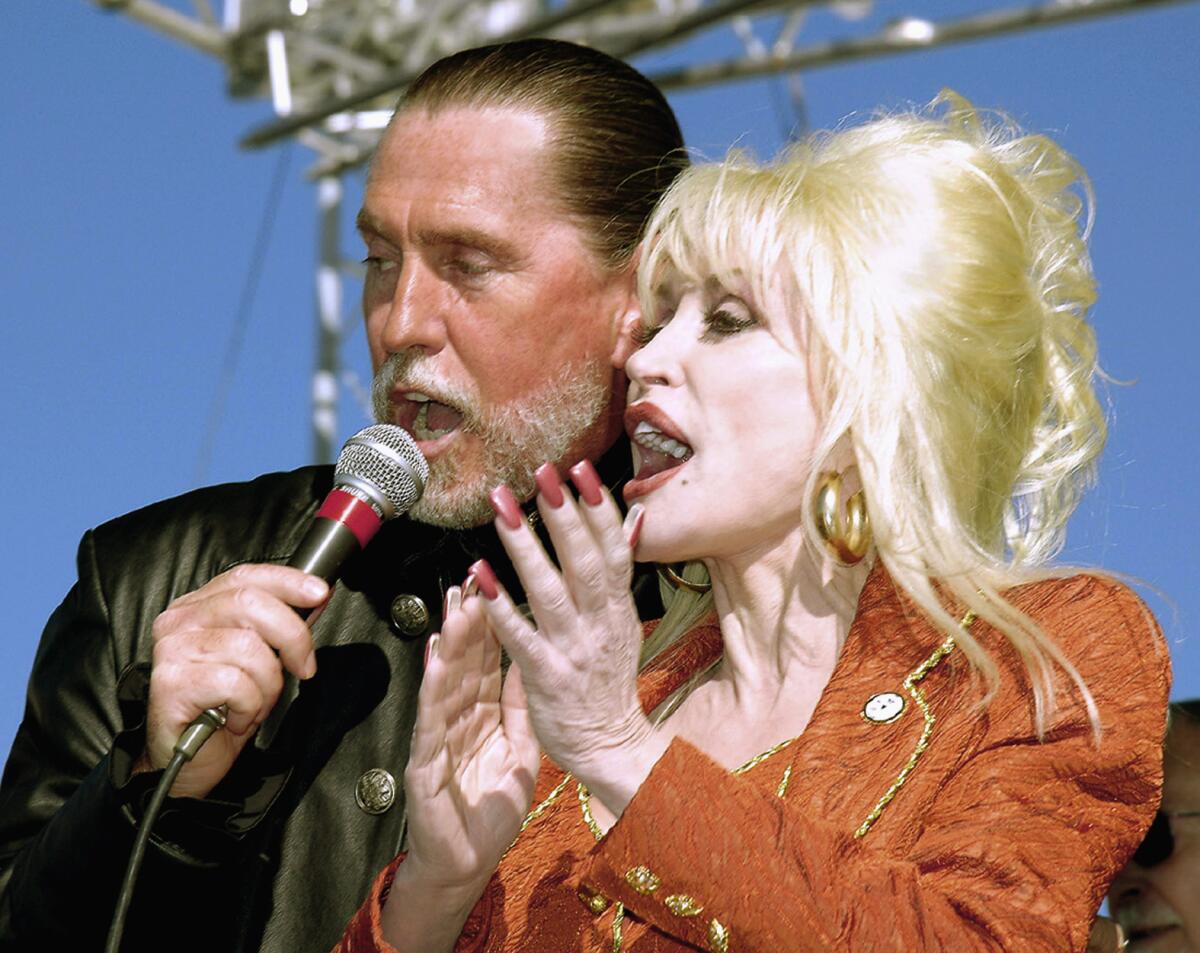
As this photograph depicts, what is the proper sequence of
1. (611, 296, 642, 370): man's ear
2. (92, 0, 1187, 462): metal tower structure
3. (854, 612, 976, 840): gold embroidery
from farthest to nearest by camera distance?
1. (92, 0, 1187, 462): metal tower structure
2. (611, 296, 642, 370): man's ear
3. (854, 612, 976, 840): gold embroidery

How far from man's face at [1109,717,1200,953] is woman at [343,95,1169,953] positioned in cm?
71

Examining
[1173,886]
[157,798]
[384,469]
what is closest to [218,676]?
[157,798]

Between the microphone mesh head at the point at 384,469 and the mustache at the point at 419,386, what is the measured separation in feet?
1.69

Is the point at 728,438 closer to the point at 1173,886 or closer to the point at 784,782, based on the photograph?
the point at 784,782

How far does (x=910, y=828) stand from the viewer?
2359 mm

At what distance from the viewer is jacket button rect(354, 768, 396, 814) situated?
10.2 ft

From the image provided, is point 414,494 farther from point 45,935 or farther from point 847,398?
point 45,935

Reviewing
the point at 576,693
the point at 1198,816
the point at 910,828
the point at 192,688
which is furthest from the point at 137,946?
the point at 1198,816

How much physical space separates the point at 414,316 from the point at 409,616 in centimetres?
50

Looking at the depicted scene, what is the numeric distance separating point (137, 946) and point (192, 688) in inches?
26.6

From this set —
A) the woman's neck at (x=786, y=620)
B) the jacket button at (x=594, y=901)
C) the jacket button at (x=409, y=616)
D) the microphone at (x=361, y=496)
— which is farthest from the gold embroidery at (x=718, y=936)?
the jacket button at (x=409, y=616)

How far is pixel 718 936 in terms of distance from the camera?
214cm

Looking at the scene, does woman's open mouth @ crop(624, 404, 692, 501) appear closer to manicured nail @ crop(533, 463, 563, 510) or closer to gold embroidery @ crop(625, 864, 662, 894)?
manicured nail @ crop(533, 463, 563, 510)

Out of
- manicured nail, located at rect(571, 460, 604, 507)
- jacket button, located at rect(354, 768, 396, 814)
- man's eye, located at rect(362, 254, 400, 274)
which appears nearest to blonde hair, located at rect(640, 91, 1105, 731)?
manicured nail, located at rect(571, 460, 604, 507)
